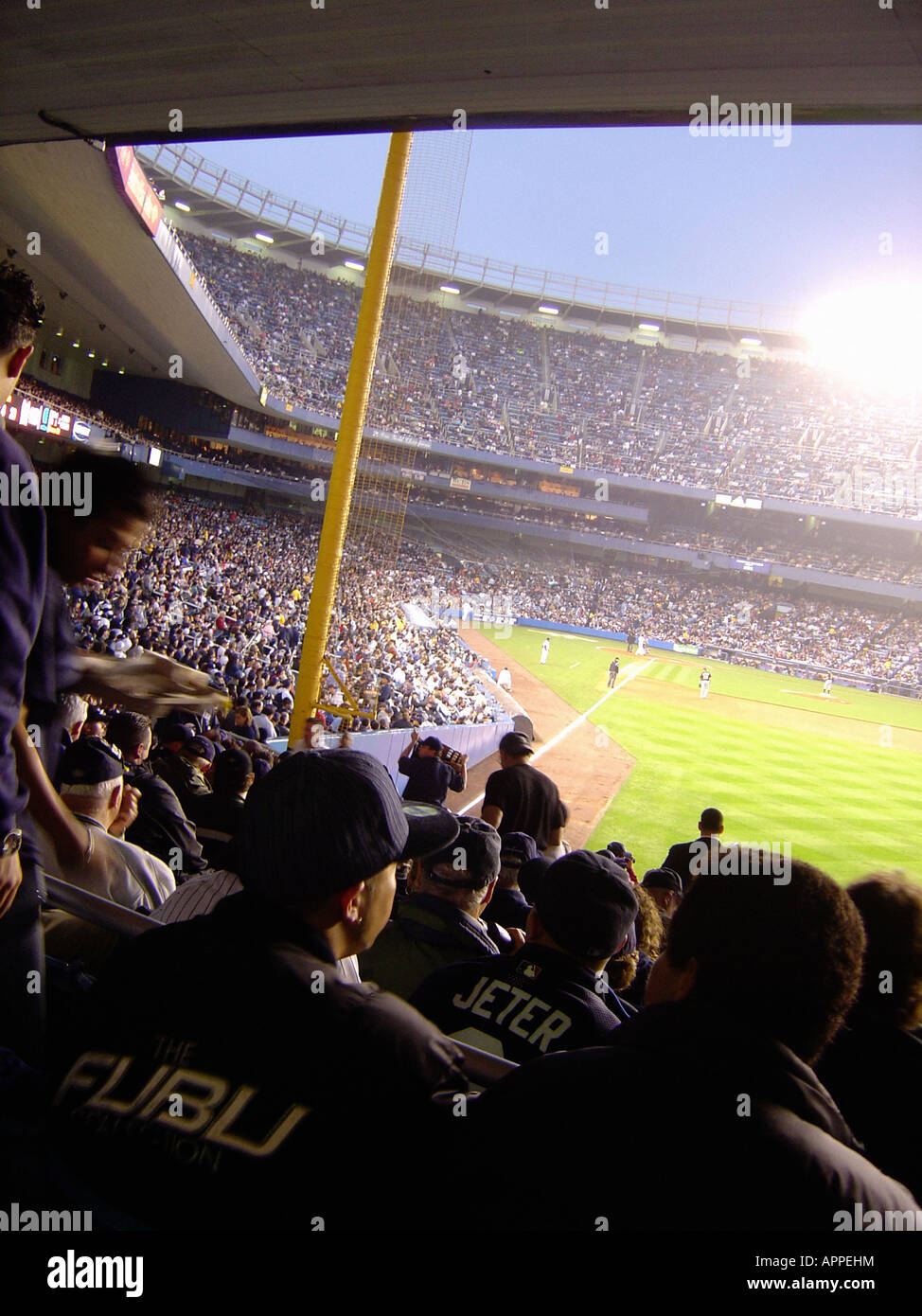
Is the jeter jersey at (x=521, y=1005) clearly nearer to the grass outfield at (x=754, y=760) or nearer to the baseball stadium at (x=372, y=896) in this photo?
the baseball stadium at (x=372, y=896)

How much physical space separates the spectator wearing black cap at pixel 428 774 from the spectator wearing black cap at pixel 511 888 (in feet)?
9.27

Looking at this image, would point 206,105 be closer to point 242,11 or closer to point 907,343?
point 242,11

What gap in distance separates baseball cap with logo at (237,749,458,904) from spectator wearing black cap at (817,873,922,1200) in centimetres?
138

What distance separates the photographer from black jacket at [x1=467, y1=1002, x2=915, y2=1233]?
1114mm

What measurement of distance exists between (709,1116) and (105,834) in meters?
2.59

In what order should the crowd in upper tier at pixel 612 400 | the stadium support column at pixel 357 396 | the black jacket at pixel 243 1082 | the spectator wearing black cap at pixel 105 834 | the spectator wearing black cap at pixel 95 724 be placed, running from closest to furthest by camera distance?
the black jacket at pixel 243 1082
the spectator wearing black cap at pixel 105 834
the stadium support column at pixel 357 396
the spectator wearing black cap at pixel 95 724
the crowd in upper tier at pixel 612 400

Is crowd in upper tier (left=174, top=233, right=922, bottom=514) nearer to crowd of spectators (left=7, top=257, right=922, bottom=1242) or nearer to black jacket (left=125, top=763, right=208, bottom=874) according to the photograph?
black jacket (left=125, top=763, right=208, bottom=874)

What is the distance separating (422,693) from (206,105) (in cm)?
1444

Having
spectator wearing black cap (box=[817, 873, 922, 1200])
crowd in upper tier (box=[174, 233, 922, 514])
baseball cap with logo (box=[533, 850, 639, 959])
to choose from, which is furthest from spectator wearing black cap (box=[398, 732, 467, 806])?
crowd in upper tier (box=[174, 233, 922, 514])

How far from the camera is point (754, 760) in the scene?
68.7ft

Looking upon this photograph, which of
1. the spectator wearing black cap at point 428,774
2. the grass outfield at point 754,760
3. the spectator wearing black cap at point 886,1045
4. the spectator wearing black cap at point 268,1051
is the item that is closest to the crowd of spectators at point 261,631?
the spectator wearing black cap at point 428,774

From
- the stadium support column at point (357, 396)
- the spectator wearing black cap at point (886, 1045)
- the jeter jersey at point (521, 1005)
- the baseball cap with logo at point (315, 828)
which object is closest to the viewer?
the baseball cap with logo at point (315, 828)

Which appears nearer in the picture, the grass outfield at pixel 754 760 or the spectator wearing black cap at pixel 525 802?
the spectator wearing black cap at pixel 525 802

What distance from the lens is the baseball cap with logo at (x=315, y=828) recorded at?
1356mm
